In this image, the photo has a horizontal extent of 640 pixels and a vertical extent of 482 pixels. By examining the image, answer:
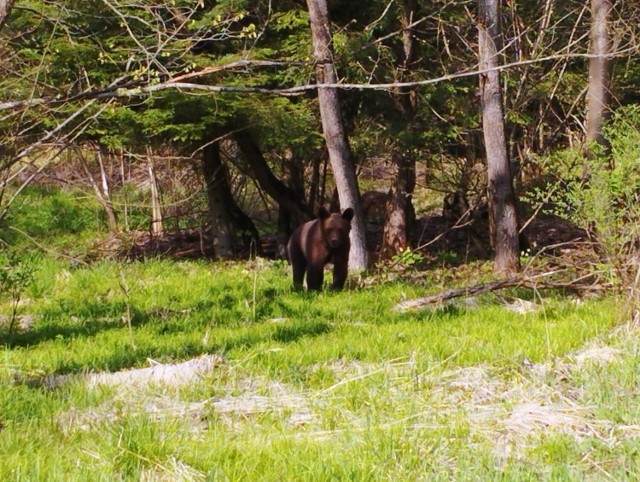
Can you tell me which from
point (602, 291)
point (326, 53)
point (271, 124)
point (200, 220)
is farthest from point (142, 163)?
point (602, 291)

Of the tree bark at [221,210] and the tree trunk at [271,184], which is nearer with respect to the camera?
the tree trunk at [271,184]

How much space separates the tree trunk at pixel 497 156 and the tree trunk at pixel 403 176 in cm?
180

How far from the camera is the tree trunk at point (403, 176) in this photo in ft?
47.5

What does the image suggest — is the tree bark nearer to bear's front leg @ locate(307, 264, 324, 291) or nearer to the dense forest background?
the dense forest background

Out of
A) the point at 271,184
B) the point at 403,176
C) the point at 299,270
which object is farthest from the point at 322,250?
the point at 271,184

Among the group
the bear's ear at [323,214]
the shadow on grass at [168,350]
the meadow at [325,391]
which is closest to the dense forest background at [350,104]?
the bear's ear at [323,214]

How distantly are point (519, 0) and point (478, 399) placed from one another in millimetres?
12918

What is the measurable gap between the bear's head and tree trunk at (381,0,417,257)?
262cm

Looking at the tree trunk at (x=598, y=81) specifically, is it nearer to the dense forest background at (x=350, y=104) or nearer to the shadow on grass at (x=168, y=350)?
the dense forest background at (x=350, y=104)

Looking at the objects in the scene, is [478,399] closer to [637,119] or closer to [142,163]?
[637,119]

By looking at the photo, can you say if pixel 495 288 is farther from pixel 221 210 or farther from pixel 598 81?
pixel 221 210

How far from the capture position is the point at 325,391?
5.73m

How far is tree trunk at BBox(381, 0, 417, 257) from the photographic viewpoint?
14.5 meters

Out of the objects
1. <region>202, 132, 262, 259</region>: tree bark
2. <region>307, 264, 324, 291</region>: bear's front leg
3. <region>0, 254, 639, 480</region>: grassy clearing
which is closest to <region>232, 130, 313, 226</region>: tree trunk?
<region>202, 132, 262, 259</region>: tree bark
